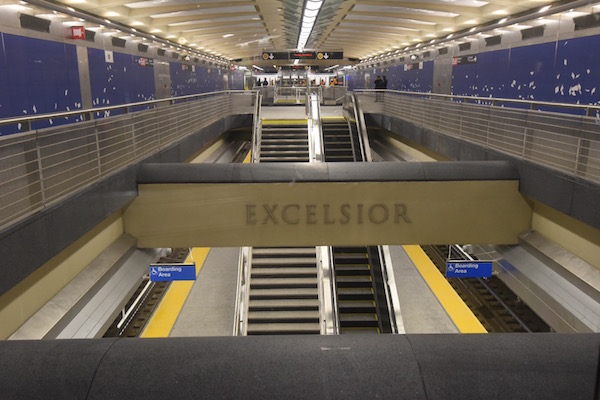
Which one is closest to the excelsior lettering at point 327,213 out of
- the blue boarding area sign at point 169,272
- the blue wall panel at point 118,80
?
the blue boarding area sign at point 169,272

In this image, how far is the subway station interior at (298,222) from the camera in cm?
202

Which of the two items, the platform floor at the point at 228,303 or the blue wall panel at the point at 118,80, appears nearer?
the platform floor at the point at 228,303

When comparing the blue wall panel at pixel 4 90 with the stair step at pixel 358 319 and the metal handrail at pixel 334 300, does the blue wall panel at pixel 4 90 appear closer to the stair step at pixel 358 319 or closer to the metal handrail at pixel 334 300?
the metal handrail at pixel 334 300

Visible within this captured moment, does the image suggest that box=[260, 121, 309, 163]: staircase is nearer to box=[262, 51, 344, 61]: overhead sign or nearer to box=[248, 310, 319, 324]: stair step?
box=[248, 310, 319, 324]: stair step

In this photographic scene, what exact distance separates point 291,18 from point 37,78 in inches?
435

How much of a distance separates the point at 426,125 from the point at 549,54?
11.0ft

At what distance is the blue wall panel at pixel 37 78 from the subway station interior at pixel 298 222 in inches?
1.9

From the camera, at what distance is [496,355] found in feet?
6.75

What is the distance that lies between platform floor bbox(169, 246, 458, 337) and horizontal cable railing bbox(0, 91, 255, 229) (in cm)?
426

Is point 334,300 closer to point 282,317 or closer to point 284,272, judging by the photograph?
point 282,317

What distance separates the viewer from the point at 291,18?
59.4ft

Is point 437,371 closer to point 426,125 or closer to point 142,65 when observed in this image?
point 426,125

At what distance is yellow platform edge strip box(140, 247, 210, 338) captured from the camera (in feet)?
34.3

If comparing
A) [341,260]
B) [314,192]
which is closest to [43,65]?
[314,192]
